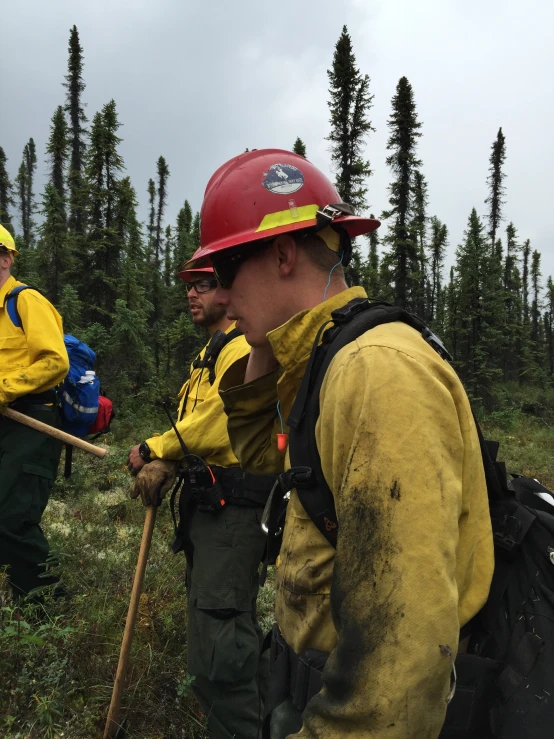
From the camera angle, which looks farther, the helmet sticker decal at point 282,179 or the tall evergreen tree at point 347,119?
the tall evergreen tree at point 347,119

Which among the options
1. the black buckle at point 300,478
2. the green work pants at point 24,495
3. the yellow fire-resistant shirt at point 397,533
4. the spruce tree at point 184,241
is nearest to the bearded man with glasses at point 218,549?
the green work pants at point 24,495

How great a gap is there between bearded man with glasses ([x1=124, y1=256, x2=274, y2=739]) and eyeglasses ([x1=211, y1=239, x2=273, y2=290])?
155 cm

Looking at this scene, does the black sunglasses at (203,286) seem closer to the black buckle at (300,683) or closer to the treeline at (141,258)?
the black buckle at (300,683)

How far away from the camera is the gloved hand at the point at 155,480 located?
3.17 meters

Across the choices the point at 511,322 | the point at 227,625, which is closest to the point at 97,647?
the point at 227,625

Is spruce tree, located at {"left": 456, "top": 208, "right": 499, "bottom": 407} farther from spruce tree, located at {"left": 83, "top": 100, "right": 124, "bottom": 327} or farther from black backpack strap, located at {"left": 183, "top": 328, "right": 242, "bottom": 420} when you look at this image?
black backpack strap, located at {"left": 183, "top": 328, "right": 242, "bottom": 420}

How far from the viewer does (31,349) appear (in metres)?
3.96

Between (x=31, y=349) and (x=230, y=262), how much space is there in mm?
2972

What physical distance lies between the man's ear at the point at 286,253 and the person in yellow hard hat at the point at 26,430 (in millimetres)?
3001

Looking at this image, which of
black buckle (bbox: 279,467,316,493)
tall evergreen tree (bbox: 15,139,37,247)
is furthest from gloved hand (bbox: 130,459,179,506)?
tall evergreen tree (bbox: 15,139,37,247)

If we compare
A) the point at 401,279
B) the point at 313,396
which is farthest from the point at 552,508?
the point at 401,279

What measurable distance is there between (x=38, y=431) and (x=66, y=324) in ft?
46.9

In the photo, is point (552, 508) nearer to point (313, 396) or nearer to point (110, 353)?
point (313, 396)

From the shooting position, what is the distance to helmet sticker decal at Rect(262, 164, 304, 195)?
1.63 m
